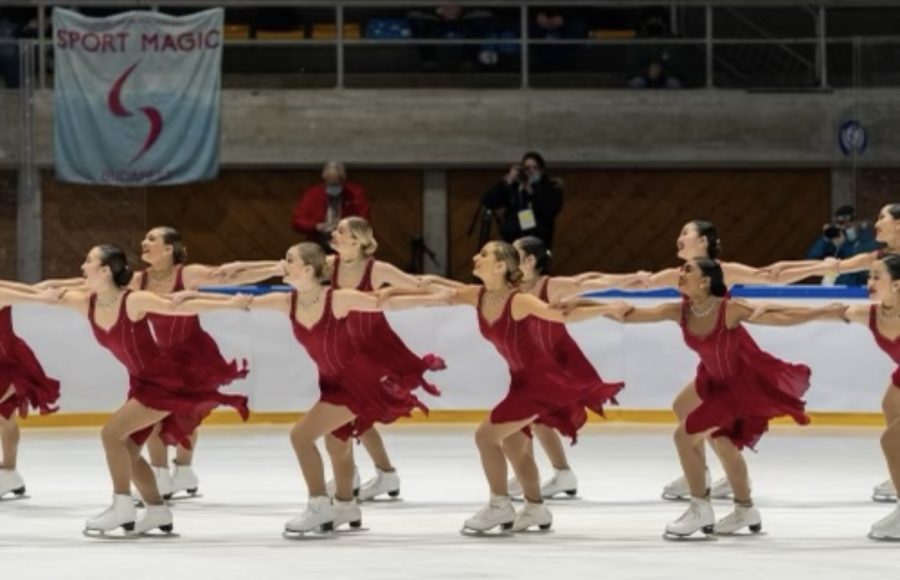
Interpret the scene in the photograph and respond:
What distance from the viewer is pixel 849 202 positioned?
20.5 metres

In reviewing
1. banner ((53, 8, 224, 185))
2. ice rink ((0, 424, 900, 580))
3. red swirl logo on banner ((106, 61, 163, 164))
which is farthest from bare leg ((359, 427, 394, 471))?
red swirl logo on banner ((106, 61, 163, 164))

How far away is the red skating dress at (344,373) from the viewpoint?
11.0 m

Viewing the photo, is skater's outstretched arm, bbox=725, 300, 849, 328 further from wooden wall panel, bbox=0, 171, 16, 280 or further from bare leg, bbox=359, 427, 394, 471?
wooden wall panel, bbox=0, 171, 16, 280

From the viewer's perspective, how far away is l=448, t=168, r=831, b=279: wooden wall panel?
822 inches

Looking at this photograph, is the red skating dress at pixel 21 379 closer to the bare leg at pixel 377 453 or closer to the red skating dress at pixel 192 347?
the red skating dress at pixel 192 347

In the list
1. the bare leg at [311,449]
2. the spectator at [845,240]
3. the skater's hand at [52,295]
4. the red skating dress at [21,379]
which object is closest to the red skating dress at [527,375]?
the bare leg at [311,449]

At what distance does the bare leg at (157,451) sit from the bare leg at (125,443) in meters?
1.53

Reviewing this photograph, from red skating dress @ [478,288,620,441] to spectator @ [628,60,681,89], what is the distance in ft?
31.3

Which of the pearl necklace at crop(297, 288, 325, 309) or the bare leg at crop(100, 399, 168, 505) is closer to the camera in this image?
the bare leg at crop(100, 399, 168, 505)

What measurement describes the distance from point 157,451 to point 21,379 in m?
0.88

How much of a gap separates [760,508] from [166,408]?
10.4 ft

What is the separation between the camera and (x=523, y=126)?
66.5ft

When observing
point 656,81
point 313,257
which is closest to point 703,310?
point 313,257

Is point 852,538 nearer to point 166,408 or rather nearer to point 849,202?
point 166,408
